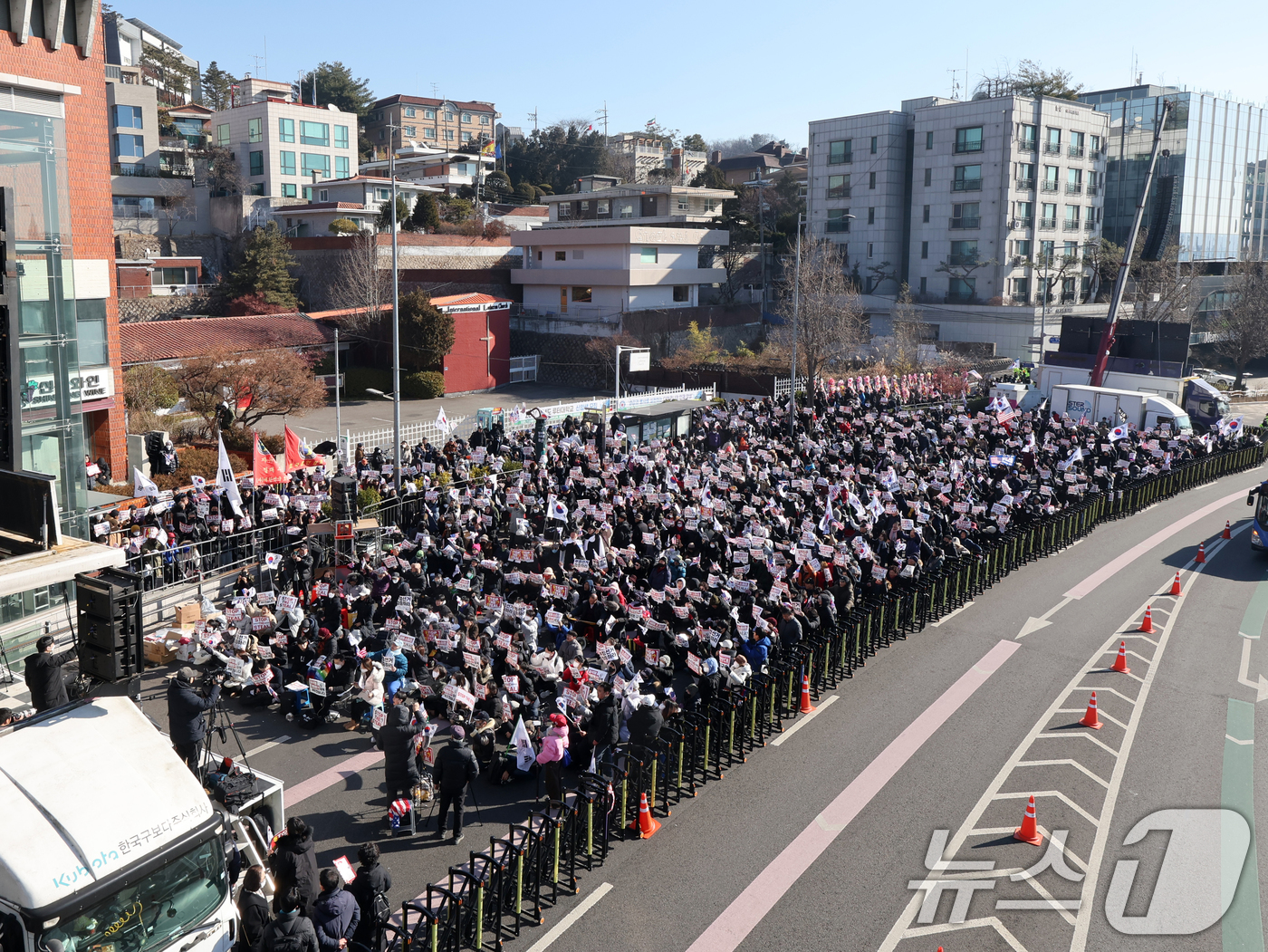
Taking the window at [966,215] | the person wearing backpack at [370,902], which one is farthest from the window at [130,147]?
the person wearing backpack at [370,902]

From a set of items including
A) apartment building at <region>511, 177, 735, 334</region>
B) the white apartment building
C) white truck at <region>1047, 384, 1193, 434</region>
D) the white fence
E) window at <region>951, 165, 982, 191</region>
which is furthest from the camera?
window at <region>951, 165, 982, 191</region>

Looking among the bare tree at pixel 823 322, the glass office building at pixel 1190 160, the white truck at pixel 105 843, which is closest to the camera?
the white truck at pixel 105 843

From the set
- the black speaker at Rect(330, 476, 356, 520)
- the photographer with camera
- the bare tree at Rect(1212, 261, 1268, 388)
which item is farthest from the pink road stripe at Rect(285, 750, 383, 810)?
the bare tree at Rect(1212, 261, 1268, 388)

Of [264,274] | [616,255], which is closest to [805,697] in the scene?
[616,255]

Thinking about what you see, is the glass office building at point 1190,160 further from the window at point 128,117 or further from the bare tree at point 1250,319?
the window at point 128,117

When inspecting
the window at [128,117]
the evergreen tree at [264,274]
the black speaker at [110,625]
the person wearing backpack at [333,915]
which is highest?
the window at [128,117]

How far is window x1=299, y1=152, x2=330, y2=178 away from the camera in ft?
222

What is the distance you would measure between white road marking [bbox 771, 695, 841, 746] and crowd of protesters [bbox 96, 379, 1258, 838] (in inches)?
40.4

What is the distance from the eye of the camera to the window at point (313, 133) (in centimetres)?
6738

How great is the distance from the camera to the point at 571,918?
9.92 meters

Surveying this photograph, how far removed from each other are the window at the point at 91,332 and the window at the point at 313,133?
47.0 metres

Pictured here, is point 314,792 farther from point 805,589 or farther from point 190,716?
point 805,589

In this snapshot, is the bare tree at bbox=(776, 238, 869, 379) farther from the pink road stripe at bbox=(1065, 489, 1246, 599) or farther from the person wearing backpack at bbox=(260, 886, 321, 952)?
the person wearing backpack at bbox=(260, 886, 321, 952)

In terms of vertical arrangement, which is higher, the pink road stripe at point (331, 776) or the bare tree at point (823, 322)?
the bare tree at point (823, 322)
